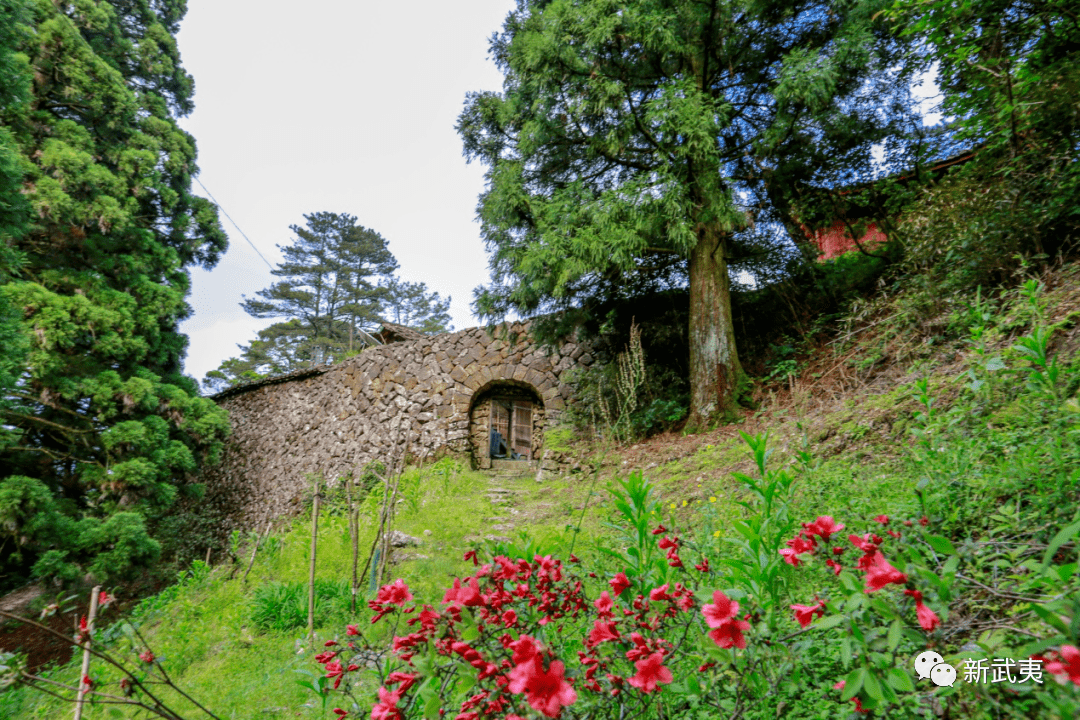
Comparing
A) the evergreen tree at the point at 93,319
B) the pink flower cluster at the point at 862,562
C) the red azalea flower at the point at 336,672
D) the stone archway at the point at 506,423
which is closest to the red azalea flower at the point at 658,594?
the pink flower cluster at the point at 862,562

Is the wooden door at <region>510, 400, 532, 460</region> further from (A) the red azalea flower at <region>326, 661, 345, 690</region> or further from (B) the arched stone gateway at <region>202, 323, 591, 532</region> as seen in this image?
(A) the red azalea flower at <region>326, 661, 345, 690</region>

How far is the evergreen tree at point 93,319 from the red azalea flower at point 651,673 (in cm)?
594

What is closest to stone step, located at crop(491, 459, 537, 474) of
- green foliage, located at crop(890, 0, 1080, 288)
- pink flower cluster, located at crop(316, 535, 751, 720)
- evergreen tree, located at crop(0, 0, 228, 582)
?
evergreen tree, located at crop(0, 0, 228, 582)

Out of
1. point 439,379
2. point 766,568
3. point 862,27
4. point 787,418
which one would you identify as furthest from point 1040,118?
point 439,379

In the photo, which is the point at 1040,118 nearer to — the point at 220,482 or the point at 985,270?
the point at 985,270

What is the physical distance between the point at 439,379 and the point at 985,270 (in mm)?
6900

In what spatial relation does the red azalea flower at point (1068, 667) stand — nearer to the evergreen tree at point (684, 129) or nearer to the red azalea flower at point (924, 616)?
the red azalea flower at point (924, 616)

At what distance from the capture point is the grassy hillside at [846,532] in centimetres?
87

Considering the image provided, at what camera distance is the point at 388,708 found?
2.71ft

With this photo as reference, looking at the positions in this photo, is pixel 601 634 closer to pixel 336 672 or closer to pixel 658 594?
pixel 658 594

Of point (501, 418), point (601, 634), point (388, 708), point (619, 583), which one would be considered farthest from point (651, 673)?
point (501, 418)

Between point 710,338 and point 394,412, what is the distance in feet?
18.1

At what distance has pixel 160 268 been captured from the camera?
6793 millimetres

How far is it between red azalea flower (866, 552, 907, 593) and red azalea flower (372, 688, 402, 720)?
32.6 inches
